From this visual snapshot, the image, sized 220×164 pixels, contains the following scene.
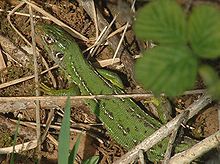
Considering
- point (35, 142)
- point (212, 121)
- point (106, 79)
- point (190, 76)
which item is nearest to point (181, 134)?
point (212, 121)

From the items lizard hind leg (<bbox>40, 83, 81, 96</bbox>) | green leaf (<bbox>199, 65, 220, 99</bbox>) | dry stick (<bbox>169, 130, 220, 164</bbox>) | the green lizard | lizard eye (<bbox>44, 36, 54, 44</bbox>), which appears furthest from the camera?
lizard eye (<bbox>44, 36, 54, 44</bbox>)

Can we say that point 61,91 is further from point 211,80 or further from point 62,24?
point 211,80

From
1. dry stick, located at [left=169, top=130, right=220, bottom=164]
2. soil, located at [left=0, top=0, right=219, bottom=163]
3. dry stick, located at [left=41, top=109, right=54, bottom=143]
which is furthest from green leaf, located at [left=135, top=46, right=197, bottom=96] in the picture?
dry stick, located at [left=41, top=109, right=54, bottom=143]

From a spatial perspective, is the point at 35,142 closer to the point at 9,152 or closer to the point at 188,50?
the point at 9,152

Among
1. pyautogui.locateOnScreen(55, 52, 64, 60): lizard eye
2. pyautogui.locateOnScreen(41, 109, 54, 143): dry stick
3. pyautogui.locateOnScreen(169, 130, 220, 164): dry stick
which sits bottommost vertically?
pyautogui.locateOnScreen(169, 130, 220, 164): dry stick

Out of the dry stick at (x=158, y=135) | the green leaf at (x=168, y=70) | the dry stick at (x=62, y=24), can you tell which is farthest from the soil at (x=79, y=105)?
the green leaf at (x=168, y=70)

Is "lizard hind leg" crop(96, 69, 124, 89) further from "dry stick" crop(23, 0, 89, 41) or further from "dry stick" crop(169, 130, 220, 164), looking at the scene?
"dry stick" crop(169, 130, 220, 164)

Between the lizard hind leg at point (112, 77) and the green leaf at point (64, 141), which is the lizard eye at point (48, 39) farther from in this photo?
A: the green leaf at point (64, 141)
